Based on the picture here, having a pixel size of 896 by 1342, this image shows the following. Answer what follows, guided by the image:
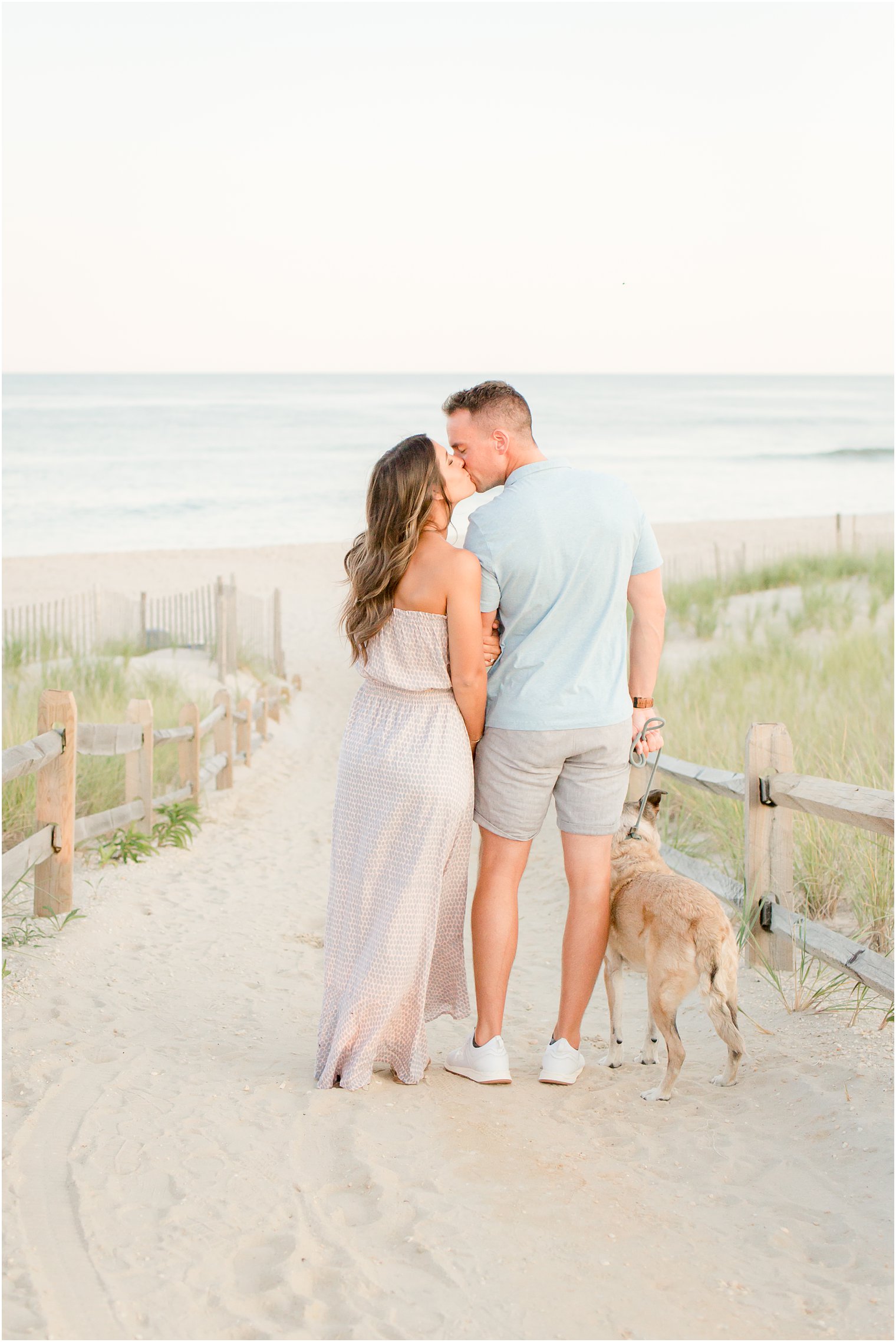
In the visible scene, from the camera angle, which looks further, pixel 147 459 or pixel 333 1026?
pixel 147 459

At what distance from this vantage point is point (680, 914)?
349 cm

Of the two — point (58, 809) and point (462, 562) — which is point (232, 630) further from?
point (462, 562)

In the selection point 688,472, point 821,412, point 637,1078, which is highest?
point 821,412

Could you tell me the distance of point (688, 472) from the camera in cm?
5394

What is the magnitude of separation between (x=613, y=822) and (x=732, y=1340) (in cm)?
161

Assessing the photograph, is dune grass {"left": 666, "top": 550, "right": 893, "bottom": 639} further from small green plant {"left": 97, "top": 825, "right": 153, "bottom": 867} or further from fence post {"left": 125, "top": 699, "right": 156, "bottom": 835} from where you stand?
small green plant {"left": 97, "top": 825, "right": 153, "bottom": 867}

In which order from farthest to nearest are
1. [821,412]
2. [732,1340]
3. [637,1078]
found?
[821,412] < [637,1078] < [732,1340]

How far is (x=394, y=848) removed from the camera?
3455mm

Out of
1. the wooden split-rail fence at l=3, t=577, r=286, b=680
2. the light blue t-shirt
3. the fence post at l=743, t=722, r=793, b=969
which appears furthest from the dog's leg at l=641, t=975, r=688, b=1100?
the wooden split-rail fence at l=3, t=577, r=286, b=680

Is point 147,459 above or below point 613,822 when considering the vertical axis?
above

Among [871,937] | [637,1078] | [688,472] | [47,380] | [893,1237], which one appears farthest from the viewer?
[47,380]

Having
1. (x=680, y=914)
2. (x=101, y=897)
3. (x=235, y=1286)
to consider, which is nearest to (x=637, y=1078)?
(x=680, y=914)

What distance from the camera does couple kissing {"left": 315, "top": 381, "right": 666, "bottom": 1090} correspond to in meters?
3.37

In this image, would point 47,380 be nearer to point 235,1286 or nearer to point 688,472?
point 688,472
